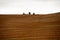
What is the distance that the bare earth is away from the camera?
4.19 ft

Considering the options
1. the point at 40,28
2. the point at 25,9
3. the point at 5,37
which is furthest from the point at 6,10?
the point at 40,28

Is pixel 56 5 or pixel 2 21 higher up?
pixel 56 5

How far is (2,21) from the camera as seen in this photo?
51.2 inches

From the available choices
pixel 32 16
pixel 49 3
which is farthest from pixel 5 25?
pixel 49 3

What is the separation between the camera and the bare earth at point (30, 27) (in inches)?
50.3

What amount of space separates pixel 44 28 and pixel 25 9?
1.73 ft

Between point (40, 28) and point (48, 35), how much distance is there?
0.13 meters

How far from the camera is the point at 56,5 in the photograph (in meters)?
1.67

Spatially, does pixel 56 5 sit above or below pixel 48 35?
above

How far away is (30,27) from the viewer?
1296mm

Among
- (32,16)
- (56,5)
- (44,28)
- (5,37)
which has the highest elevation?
(56,5)

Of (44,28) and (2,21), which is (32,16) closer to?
(44,28)

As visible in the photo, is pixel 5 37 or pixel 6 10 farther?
pixel 6 10

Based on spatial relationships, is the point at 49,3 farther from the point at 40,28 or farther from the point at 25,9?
the point at 40,28
